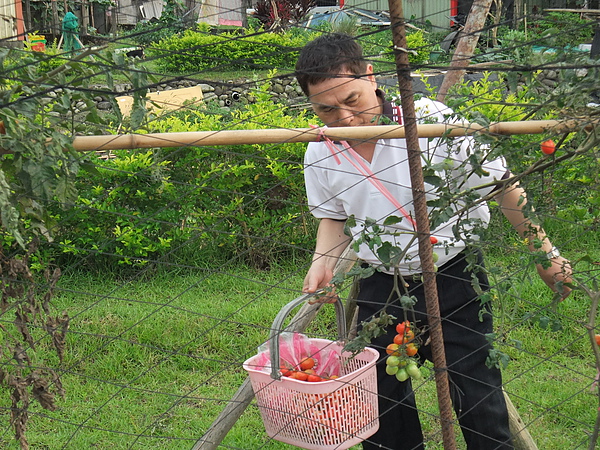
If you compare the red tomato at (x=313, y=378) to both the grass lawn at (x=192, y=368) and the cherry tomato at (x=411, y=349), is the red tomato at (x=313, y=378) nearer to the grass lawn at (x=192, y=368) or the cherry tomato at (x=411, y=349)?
the cherry tomato at (x=411, y=349)

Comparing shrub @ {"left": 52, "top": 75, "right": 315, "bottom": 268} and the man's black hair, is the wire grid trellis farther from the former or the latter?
Answer: the man's black hair

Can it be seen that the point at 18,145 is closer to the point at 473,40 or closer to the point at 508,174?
the point at 508,174

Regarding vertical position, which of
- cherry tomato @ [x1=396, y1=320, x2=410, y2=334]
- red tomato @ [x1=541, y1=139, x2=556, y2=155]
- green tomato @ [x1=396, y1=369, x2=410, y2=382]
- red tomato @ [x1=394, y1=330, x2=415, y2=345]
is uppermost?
red tomato @ [x1=541, y1=139, x2=556, y2=155]

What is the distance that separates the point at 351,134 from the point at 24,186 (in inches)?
31.2

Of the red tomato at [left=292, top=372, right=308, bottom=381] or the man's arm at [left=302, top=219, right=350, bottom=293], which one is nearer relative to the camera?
the red tomato at [left=292, top=372, right=308, bottom=381]

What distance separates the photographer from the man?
2002mm

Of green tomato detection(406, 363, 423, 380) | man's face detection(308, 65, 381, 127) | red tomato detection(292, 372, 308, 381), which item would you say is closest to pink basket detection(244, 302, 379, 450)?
red tomato detection(292, 372, 308, 381)

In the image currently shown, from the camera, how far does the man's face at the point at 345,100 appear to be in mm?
1967

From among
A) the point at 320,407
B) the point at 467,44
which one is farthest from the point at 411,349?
the point at 467,44

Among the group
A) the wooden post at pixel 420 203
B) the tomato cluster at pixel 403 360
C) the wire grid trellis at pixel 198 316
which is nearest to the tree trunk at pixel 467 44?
the wire grid trellis at pixel 198 316

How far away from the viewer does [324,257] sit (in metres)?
2.23

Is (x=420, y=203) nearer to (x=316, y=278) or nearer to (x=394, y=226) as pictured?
(x=394, y=226)

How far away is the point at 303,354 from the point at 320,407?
12.3 inches

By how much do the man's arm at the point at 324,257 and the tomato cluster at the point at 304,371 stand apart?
218 millimetres
